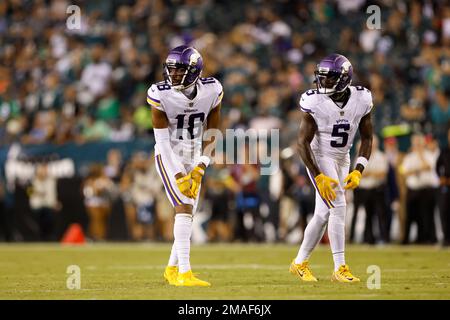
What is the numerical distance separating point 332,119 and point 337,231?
3.41 feet

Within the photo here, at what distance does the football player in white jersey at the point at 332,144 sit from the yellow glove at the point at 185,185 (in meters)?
1.14

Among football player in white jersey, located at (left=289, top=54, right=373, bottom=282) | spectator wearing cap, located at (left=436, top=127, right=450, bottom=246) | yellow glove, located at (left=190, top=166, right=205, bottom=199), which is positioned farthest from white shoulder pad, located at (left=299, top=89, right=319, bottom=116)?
spectator wearing cap, located at (left=436, top=127, right=450, bottom=246)

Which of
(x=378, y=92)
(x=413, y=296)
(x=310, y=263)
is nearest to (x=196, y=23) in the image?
(x=378, y=92)

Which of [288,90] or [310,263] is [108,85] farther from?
[310,263]

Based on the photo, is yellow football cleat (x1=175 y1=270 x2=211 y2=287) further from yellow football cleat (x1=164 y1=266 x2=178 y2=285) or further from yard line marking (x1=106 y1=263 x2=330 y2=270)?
yard line marking (x1=106 y1=263 x2=330 y2=270)

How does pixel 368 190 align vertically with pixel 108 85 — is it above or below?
below

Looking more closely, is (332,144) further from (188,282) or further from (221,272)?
(221,272)

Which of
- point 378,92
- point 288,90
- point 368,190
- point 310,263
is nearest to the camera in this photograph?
point 310,263

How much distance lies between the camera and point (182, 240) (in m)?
8.94

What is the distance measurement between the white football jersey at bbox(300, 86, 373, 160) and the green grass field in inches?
48.7

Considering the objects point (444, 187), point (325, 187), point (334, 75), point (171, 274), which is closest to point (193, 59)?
point (334, 75)

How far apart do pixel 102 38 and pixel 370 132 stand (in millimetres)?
14016

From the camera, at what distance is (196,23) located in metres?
22.1

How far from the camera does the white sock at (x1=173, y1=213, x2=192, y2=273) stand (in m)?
8.91
